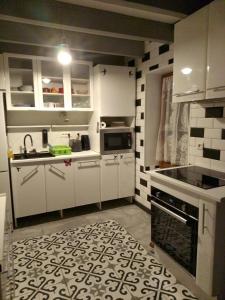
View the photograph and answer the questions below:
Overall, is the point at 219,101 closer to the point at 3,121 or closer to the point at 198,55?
the point at 198,55

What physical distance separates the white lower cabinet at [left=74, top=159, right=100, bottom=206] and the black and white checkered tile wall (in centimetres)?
65

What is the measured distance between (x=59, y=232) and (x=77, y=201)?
0.55 m

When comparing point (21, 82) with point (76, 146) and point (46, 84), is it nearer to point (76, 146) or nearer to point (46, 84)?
point (46, 84)

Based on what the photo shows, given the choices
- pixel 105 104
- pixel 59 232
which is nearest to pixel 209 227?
pixel 59 232

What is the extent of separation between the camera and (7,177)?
2.66m

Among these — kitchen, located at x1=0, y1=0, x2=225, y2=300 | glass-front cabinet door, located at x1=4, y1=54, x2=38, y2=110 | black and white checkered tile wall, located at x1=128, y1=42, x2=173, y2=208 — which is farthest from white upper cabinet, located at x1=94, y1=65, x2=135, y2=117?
glass-front cabinet door, located at x1=4, y1=54, x2=38, y2=110

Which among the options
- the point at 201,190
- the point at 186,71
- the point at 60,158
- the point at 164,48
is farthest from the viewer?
the point at 60,158

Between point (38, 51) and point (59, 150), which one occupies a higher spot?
point (38, 51)

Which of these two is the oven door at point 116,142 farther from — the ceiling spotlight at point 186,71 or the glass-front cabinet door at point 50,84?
the ceiling spotlight at point 186,71

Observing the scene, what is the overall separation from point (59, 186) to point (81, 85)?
5.10 feet

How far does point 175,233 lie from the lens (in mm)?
1832

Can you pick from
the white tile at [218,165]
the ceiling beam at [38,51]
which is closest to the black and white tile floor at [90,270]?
the white tile at [218,165]

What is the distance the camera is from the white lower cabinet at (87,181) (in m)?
3.11

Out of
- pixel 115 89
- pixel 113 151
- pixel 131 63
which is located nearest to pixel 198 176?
pixel 113 151
